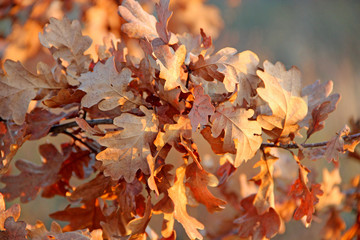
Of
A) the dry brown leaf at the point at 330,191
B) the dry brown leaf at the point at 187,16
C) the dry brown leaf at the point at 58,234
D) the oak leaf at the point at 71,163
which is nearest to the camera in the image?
the dry brown leaf at the point at 58,234

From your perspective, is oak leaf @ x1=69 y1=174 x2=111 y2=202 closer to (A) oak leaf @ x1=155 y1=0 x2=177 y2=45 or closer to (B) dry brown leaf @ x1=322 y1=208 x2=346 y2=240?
(A) oak leaf @ x1=155 y1=0 x2=177 y2=45

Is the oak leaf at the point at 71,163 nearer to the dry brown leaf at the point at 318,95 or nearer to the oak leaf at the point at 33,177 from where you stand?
the oak leaf at the point at 33,177

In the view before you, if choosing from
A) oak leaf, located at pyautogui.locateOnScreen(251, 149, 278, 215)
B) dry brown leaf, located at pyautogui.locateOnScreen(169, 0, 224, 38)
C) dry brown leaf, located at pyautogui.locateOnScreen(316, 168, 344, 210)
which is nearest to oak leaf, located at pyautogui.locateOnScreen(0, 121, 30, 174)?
oak leaf, located at pyautogui.locateOnScreen(251, 149, 278, 215)

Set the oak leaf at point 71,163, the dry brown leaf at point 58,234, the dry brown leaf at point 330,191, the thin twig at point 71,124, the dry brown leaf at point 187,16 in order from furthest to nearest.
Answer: the dry brown leaf at point 187,16 < the dry brown leaf at point 330,191 < the oak leaf at point 71,163 < the thin twig at point 71,124 < the dry brown leaf at point 58,234

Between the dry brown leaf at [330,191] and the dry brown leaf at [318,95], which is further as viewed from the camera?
the dry brown leaf at [330,191]

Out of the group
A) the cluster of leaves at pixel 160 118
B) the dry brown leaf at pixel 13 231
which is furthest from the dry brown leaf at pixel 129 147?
the dry brown leaf at pixel 13 231

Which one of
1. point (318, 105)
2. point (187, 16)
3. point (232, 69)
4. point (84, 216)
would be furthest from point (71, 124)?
point (187, 16)

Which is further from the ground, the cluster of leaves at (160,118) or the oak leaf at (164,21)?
the oak leaf at (164,21)
